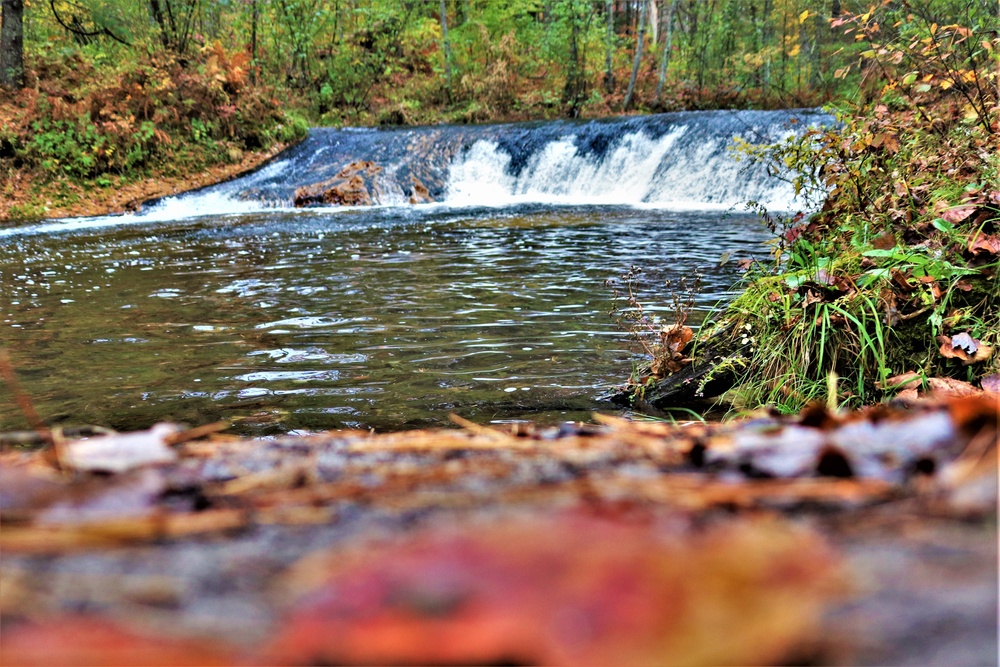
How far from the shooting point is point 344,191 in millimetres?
15070

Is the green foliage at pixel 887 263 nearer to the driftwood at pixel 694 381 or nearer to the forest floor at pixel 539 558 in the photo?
the driftwood at pixel 694 381

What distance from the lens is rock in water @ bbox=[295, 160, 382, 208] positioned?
1495cm

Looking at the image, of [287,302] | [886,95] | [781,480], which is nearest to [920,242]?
[886,95]

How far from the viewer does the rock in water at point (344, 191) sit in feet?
49.1

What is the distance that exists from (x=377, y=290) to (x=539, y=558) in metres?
6.41

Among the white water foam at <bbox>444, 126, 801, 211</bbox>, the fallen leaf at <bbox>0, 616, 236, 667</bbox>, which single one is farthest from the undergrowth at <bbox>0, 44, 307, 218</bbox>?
the fallen leaf at <bbox>0, 616, 236, 667</bbox>

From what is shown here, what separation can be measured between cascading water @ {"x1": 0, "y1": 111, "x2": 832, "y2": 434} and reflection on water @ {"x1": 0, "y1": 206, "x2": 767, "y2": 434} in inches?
1.0

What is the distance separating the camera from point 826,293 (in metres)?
3.09

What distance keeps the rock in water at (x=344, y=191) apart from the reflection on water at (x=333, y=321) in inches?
165

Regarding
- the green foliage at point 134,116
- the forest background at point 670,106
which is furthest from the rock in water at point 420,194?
the green foliage at point 134,116

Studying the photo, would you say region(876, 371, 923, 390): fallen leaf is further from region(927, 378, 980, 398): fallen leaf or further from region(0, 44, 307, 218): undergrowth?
region(0, 44, 307, 218): undergrowth

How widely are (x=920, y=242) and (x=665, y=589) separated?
3529 millimetres

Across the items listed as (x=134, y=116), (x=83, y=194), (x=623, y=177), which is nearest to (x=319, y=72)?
(x=134, y=116)

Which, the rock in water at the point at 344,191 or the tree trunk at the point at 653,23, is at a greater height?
the tree trunk at the point at 653,23
